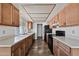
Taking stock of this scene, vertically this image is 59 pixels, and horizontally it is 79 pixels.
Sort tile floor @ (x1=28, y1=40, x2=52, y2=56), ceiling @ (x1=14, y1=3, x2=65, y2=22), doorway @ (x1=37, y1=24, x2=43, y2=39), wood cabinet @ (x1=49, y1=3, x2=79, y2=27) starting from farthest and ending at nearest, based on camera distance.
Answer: doorway @ (x1=37, y1=24, x2=43, y2=39)
tile floor @ (x1=28, y1=40, x2=52, y2=56)
ceiling @ (x1=14, y1=3, x2=65, y2=22)
wood cabinet @ (x1=49, y1=3, x2=79, y2=27)

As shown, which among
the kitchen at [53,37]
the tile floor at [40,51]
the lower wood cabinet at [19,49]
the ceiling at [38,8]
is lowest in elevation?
the tile floor at [40,51]

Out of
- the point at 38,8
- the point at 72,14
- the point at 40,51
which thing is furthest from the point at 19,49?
the point at 40,51

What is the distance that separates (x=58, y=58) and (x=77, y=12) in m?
2.41

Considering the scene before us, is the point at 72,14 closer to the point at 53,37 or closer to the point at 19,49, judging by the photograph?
the point at 19,49

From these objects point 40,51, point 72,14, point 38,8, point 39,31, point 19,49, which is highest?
point 38,8

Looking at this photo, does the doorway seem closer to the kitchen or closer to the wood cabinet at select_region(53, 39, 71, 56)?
the kitchen

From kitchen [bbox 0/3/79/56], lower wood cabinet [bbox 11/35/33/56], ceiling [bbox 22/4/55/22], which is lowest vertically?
lower wood cabinet [bbox 11/35/33/56]

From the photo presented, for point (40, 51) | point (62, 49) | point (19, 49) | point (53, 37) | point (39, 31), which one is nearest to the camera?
point (62, 49)

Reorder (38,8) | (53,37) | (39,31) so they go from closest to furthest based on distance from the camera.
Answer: (38,8)
(53,37)
(39,31)

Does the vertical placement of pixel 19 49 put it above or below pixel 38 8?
below

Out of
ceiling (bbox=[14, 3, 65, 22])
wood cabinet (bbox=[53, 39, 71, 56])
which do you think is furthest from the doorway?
wood cabinet (bbox=[53, 39, 71, 56])

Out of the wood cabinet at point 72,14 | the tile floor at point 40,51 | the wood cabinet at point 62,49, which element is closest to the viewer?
the wood cabinet at point 62,49

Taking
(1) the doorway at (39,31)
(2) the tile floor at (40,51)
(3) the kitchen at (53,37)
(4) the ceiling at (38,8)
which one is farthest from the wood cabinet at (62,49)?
(1) the doorway at (39,31)

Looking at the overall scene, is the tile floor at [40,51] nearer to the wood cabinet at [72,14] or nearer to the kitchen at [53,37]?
the kitchen at [53,37]
